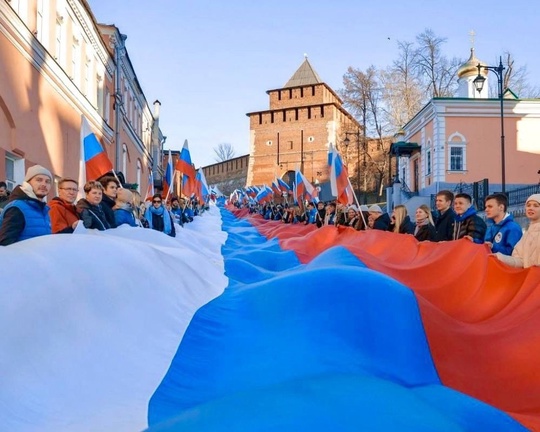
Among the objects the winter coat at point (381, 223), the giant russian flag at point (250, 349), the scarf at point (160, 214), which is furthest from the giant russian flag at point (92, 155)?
the winter coat at point (381, 223)

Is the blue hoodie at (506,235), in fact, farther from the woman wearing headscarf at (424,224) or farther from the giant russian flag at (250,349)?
the woman wearing headscarf at (424,224)

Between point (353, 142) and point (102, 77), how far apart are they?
36.1 metres

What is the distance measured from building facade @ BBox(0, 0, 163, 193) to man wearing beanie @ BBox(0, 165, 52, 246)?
7.09 metres

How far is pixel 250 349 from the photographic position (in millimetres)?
3740

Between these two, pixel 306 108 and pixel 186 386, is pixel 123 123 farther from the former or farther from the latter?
pixel 306 108

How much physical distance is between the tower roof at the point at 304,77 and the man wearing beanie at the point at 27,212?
6631 cm

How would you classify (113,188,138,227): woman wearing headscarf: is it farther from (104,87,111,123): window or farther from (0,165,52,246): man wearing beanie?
(104,87,111,123): window

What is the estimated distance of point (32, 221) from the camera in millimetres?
4613

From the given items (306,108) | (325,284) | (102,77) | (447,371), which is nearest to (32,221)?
(325,284)

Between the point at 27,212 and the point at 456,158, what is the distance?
28541 mm

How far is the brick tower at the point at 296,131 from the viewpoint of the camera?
6075 cm

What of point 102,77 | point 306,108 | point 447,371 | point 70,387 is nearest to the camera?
point 70,387

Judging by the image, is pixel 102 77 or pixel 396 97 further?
pixel 396 97

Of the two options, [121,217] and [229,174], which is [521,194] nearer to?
[121,217]
